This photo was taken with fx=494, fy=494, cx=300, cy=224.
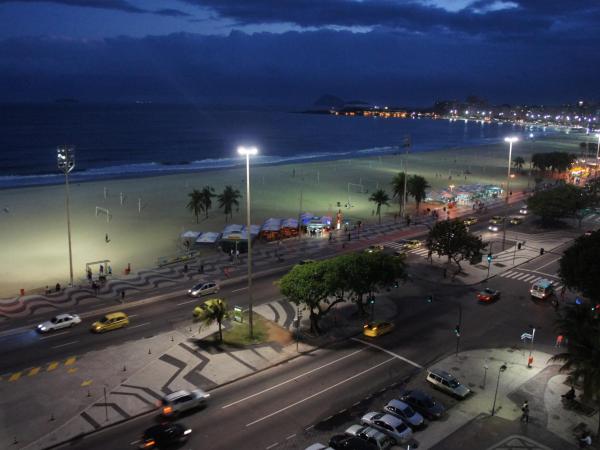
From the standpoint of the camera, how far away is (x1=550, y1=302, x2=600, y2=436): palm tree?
1945cm

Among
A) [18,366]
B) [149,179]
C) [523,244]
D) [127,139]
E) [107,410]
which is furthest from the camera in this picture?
[127,139]

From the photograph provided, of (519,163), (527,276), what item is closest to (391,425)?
(527,276)

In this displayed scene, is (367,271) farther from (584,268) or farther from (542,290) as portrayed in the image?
(542,290)

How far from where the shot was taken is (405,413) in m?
21.8

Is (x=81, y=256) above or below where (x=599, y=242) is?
below

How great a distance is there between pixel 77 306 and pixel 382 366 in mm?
22508

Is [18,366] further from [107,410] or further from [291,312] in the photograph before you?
[291,312]

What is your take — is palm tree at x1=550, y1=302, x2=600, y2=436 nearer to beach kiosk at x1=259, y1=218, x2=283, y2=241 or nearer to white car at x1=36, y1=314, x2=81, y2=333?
white car at x1=36, y1=314, x2=81, y2=333

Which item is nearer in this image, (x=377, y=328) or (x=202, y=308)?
(x=377, y=328)

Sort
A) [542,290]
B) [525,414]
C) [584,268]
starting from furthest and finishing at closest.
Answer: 1. [542,290]
2. [584,268]
3. [525,414]

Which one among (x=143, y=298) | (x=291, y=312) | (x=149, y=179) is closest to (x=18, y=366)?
(x=143, y=298)

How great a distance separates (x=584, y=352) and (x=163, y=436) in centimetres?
1757

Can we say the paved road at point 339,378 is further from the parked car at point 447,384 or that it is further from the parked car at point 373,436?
the parked car at point 447,384

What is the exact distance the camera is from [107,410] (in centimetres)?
2292
